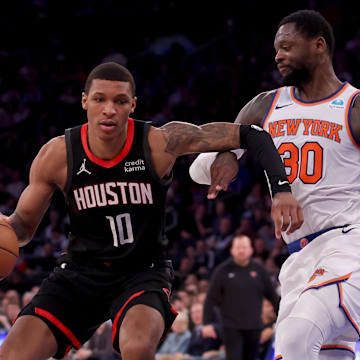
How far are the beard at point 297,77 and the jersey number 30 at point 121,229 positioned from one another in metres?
1.20

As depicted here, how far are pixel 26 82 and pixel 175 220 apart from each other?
5643mm

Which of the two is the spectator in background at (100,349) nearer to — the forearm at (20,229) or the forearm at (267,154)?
the forearm at (20,229)

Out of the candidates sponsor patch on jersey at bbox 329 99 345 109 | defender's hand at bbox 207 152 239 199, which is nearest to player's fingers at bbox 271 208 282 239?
defender's hand at bbox 207 152 239 199

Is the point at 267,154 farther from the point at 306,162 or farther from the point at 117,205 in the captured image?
the point at 117,205

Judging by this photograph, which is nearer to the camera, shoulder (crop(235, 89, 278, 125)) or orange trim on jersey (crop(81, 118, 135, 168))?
orange trim on jersey (crop(81, 118, 135, 168))

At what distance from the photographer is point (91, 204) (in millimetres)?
3840

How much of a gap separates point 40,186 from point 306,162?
56.9 inches

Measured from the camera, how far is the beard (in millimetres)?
4119

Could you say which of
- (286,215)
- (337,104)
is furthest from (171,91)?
(286,215)

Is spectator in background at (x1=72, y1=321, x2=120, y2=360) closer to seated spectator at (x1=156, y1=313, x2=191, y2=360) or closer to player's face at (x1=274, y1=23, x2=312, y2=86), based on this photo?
seated spectator at (x1=156, y1=313, x2=191, y2=360)

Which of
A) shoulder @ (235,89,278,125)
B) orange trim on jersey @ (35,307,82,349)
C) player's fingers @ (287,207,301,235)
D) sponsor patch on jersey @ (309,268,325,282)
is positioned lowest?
orange trim on jersey @ (35,307,82,349)

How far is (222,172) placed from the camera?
3.91m

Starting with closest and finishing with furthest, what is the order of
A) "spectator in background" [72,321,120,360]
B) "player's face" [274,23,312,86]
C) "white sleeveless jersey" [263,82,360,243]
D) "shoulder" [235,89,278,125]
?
1. "white sleeveless jersey" [263,82,360,243]
2. "player's face" [274,23,312,86]
3. "shoulder" [235,89,278,125]
4. "spectator in background" [72,321,120,360]

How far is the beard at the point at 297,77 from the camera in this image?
4.12 m
